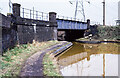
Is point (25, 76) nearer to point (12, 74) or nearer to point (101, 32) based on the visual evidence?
point (12, 74)

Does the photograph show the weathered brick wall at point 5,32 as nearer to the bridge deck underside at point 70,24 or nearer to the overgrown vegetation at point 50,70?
the overgrown vegetation at point 50,70

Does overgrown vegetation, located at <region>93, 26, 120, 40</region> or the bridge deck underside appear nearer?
the bridge deck underside

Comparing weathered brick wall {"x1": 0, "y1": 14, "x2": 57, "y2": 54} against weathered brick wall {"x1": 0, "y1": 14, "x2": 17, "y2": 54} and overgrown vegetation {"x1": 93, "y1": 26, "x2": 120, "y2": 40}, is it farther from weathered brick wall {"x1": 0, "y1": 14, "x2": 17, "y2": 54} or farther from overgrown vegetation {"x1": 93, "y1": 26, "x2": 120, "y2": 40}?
overgrown vegetation {"x1": 93, "y1": 26, "x2": 120, "y2": 40}

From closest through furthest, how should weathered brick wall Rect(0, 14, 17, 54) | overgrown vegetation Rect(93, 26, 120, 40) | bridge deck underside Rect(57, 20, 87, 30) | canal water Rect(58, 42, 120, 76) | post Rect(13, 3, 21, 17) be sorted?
canal water Rect(58, 42, 120, 76), weathered brick wall Rect(0, 14, 17, 54), post Rect(13, 3, 21, 17), bridge deck underside Rect(57, 20, 87, 30), overgrown vegetation Rect(93, 26, 120, 40)

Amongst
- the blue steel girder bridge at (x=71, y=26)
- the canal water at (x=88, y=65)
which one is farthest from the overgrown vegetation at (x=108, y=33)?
the canal water at (x=88, y=65)

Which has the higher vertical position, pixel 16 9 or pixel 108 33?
pixel 16 9

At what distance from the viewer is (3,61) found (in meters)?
7.57

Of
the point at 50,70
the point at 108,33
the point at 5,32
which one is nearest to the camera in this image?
the point at 50,70

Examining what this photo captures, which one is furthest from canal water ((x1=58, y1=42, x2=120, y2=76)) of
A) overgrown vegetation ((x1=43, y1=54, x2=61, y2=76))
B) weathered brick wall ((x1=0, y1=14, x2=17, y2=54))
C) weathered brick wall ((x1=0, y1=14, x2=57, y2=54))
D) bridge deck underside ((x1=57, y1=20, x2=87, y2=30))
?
bridge deck underside ((x1=57, y1=20, x2=87, y2=30))

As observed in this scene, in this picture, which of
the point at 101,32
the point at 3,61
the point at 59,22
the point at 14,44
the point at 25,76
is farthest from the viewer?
the point at 101,32

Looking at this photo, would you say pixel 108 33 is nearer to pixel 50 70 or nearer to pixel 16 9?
pixel 16 9

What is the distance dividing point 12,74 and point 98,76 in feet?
15.9

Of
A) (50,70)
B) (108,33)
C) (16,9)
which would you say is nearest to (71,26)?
(108,33)

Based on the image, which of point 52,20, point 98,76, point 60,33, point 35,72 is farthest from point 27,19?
point 60,33
